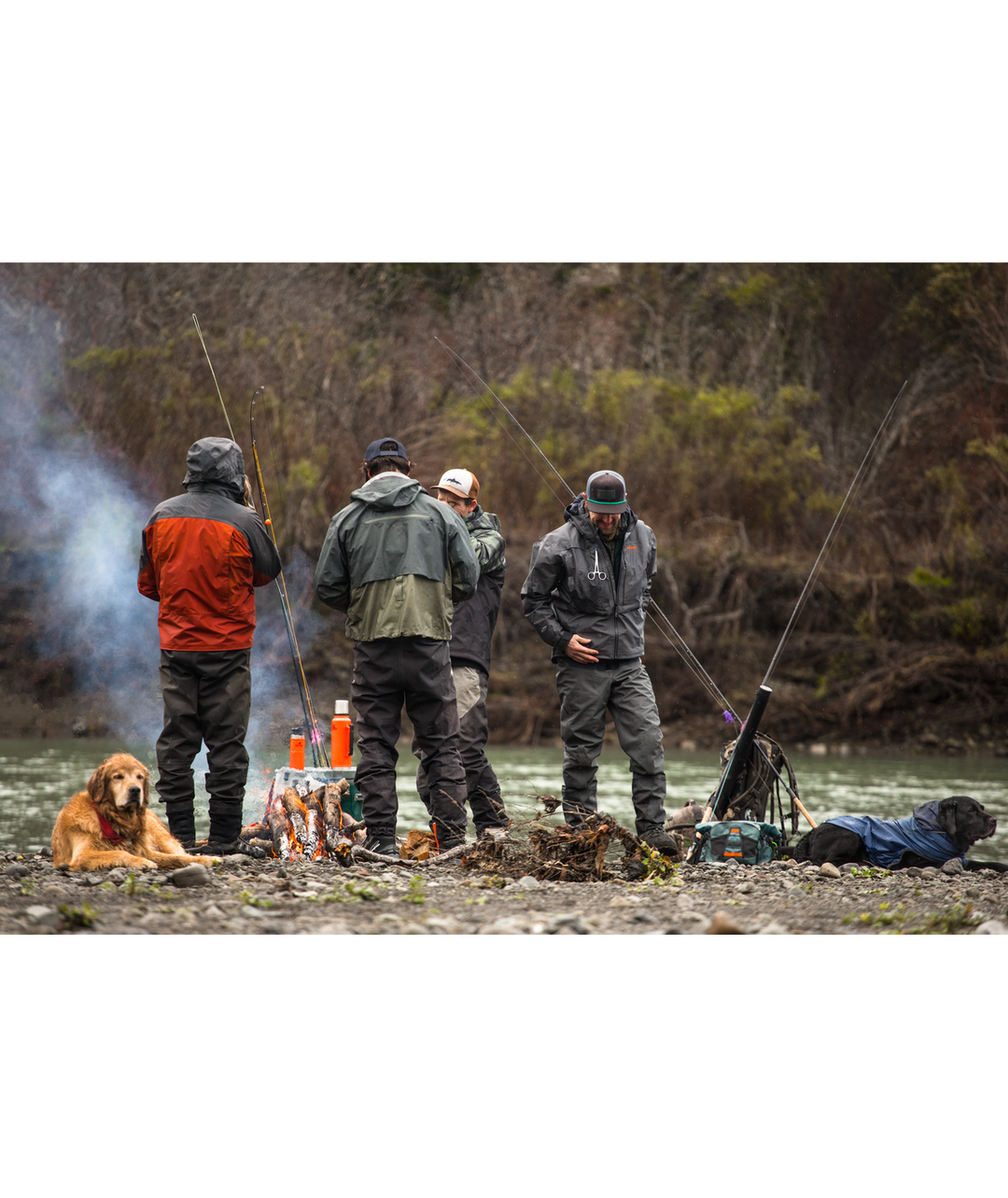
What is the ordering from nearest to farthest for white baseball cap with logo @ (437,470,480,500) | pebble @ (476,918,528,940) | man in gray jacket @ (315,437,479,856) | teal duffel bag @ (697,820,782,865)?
1. pebble @ (476,918,528,940)
2. man in gray jacket @ (315,437,479,856)
3. teal duffel bag @ (697,820,782,865)
4. white baseball cap with logo @ (437,470,480,500)

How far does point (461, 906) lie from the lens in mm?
4004

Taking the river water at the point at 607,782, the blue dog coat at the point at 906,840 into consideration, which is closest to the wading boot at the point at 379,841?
the river water at the point at 607,782

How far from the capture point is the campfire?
17.3 feet

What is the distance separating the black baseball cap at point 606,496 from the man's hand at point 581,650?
0.55 m

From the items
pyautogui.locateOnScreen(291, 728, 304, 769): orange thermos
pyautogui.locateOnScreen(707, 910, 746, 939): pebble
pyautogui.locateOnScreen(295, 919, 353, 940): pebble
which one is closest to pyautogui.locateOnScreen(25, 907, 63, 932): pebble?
pyautogui.locateOnScreen(295, 919, 353, 940): pebble

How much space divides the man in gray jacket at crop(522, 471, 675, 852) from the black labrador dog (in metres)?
0.87

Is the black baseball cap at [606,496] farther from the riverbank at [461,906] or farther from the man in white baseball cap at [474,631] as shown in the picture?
the riverbank at [461,906]

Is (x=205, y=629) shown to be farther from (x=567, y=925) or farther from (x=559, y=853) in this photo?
(x=567, y=925)

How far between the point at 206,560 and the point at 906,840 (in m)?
3.21

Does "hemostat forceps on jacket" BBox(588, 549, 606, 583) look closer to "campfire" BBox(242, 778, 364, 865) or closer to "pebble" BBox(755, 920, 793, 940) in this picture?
"campfire" BBox(242, 778, 364, 865)

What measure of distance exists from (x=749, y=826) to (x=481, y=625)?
1.54 m

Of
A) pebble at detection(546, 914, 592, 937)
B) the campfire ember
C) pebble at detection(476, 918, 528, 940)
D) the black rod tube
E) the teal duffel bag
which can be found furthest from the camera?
the black rod tube

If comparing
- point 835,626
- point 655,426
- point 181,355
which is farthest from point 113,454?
point 835,626

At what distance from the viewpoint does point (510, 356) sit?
1111 inches
